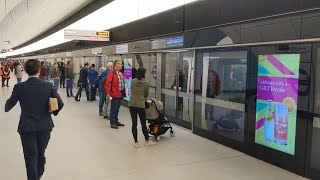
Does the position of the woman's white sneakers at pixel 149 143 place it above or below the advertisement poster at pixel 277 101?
below

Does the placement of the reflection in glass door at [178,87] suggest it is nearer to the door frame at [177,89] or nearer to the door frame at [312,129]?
the door frame at [177,89]

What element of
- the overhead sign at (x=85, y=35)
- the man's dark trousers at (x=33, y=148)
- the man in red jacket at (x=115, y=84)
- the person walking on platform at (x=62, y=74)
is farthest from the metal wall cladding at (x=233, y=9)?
the person walking on platform at (x=62, y=74)

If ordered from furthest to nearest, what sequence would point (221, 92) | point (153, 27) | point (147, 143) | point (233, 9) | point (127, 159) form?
point (153, 27), point (221, 92), point (147, 143), point (233, 9), point (127, 159)

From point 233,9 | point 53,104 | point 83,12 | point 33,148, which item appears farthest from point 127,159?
point 83,12

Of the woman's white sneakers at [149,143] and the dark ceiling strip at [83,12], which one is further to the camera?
the dark ceiling strip at [83,12]

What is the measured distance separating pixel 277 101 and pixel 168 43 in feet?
12.0

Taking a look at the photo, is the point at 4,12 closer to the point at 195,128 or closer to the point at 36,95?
the point at 195,128

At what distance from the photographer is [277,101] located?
4977 millimetres

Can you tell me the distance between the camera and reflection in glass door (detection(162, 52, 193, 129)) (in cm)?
769

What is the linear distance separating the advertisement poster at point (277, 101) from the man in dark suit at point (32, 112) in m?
3.30

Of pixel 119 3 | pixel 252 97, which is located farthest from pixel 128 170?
pixel 119 3

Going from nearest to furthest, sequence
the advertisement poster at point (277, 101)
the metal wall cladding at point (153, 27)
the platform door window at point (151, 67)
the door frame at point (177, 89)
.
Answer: the advertisement poster at point (277, 101) < the door frame at point (177, 89) < the metal wall cladding at point (153, 27) < the platform door window at point (151, 67)

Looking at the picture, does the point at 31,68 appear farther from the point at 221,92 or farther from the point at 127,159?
the point at 221,92

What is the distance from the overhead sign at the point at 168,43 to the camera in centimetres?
750
